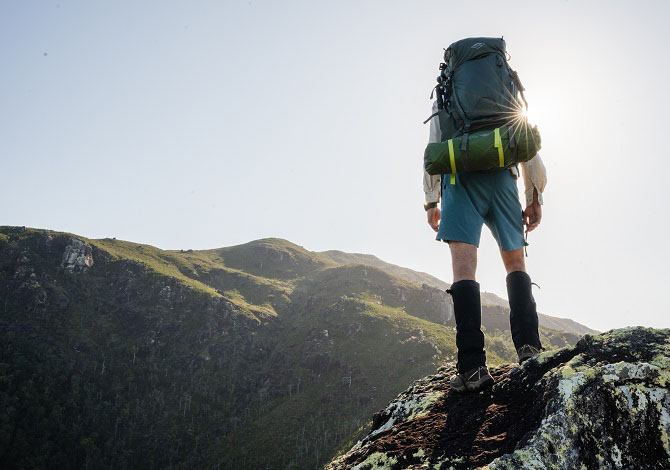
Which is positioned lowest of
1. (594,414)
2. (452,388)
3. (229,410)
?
(229,410)

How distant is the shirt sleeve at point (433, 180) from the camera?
4.30 m

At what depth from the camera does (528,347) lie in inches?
142

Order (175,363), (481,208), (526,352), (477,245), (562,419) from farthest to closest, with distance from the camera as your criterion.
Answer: (175,363) < (481,208) < (477,245) < (526,352) < (562,419)

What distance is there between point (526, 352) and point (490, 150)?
193 centimetres

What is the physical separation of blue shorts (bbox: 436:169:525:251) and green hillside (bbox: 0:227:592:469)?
4966 inches

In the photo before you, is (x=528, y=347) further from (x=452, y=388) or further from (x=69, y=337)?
(x=69, y=337)

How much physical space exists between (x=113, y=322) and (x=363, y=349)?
11906 centimetres

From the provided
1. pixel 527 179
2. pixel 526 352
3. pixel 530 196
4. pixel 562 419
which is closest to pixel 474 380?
pixel 526 352

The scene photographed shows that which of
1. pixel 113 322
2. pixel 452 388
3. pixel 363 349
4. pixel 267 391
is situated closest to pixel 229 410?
pixel 267 391

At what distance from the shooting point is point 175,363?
16650cm

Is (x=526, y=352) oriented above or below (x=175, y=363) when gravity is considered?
above

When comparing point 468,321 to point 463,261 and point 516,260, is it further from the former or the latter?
point 516,260

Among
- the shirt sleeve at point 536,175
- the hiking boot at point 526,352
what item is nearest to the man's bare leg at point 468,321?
the hiking boot at point 526,352

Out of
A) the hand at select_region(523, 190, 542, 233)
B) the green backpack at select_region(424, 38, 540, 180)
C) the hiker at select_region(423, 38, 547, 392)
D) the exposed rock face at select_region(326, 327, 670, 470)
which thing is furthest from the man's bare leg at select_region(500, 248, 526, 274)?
the exposed rock face at select_region(326, 327, 670, 470)
